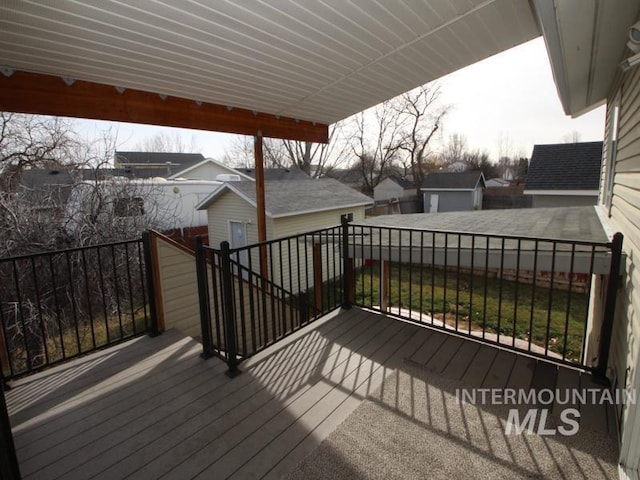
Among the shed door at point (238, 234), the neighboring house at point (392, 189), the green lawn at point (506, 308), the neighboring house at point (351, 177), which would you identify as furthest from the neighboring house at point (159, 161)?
the green lawn at point (506, 308)

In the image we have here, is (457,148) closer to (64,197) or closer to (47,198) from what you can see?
(64,197)

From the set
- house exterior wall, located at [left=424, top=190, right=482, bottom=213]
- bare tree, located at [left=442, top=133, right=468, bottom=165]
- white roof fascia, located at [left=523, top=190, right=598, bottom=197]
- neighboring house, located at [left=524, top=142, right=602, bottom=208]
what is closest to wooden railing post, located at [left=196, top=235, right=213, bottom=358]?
white roof fascia, located at [left=523, top=190, right=598, bottom=197]

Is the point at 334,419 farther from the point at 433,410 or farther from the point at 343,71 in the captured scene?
the point at 343,71

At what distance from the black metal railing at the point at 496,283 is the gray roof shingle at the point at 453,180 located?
14138 mm

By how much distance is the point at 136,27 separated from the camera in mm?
2184

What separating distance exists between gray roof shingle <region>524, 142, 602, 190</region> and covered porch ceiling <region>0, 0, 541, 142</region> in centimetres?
1069

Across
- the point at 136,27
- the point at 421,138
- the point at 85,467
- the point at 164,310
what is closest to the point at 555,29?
the point at 136,27

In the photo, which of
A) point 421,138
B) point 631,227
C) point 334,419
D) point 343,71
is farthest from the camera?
point 421,138

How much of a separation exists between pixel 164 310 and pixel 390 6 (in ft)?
11.2

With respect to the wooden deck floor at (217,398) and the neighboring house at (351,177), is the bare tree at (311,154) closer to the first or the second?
the neighboring house at (351,177)

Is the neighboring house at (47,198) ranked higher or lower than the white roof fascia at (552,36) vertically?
lower

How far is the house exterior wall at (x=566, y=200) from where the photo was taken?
11.6 meters

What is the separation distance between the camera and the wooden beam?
2.47m

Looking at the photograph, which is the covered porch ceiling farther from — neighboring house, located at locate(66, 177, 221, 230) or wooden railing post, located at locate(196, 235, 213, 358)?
neighboring house, located at locate(66, 177, 221, 230)
